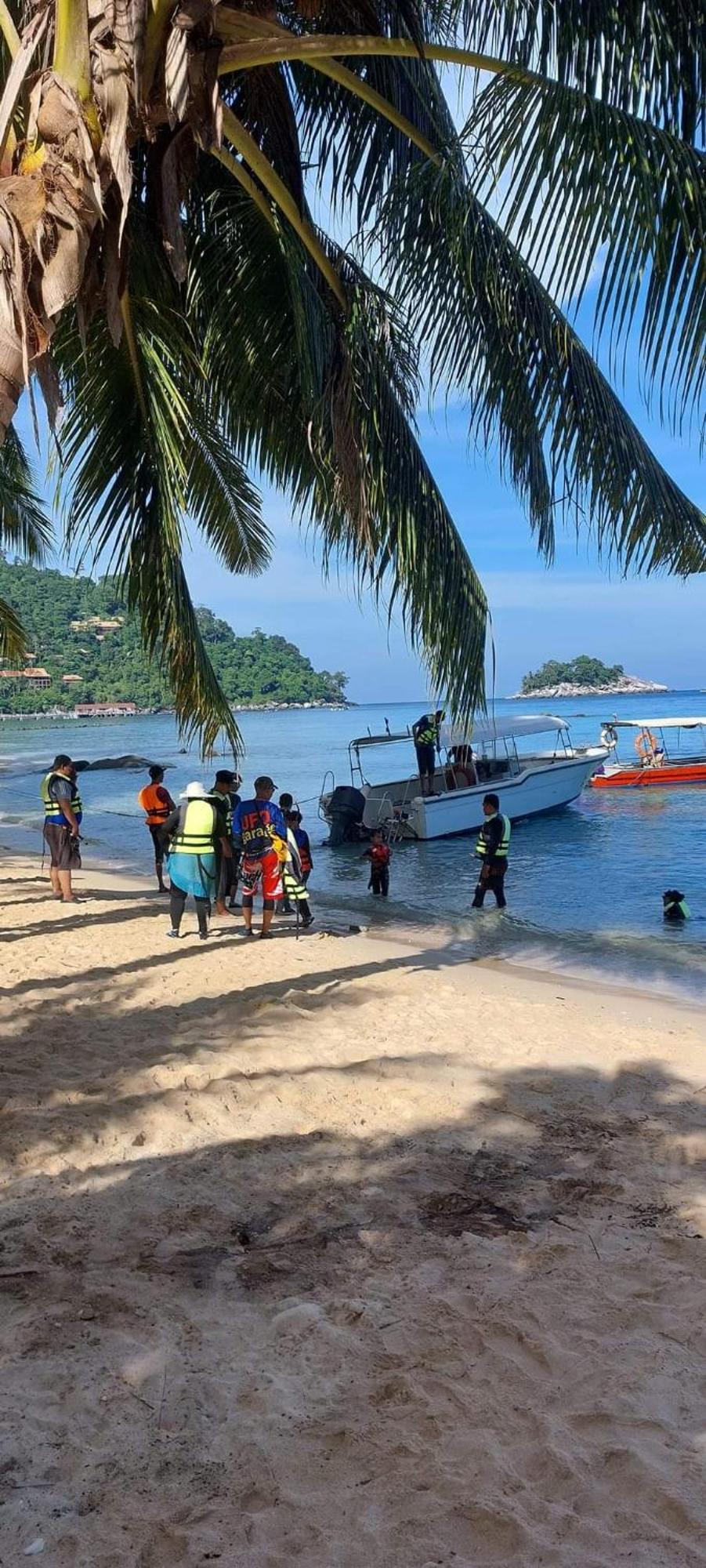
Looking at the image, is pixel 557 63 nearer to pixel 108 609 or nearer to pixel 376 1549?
pixel 376 1549

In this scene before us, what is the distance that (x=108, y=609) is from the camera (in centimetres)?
5675

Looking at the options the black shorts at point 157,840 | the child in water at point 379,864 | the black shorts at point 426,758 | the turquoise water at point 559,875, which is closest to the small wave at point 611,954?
the turquoise water at point 559,875

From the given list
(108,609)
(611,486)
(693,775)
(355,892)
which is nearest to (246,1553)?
(611,486)

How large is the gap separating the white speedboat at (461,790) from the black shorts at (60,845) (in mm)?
9205

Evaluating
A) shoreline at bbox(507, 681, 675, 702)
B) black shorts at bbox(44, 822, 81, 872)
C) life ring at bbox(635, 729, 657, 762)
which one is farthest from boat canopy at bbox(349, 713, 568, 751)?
shoreline at bbox(507, 681, 675, 702)

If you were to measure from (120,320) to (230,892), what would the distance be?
28.1ft

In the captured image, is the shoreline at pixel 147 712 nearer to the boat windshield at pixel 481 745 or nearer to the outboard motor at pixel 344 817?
the boat windshield at pixel 481 745

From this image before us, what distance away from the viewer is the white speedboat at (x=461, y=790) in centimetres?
2058

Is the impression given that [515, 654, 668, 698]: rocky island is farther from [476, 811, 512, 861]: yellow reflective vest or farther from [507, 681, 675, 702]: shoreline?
[476, 811, 512, 861]: yellow reflective vest

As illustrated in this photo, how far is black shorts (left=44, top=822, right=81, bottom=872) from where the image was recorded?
10625mm

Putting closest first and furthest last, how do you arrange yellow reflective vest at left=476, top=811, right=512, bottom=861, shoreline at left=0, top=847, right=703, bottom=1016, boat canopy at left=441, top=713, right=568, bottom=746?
shoreline at left=0, top=847, right=703, bottom=1016 < yellow reflective vest at left=476, top=811, right=512, bottom=861 < boat canopy at left=441, top=713, right=568, bottom=746

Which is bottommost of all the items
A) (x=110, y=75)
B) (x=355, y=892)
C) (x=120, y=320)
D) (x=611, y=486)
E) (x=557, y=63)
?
(x=355, y=892)

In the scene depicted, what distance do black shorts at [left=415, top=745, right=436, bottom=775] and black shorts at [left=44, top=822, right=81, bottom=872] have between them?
10562 mm

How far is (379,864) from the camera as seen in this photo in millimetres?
14789
